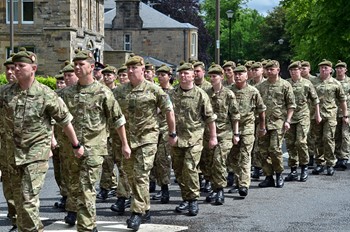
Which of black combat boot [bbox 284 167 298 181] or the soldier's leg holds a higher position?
the soldier's leg

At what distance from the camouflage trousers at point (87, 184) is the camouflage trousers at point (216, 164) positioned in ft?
9.64

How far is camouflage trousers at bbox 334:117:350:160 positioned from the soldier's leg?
8.85 metres

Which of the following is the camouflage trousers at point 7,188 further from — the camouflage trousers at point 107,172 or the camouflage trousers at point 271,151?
the camouflage trousers at point 271,151

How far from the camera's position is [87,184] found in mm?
9555

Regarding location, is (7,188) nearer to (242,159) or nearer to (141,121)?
(141,121)

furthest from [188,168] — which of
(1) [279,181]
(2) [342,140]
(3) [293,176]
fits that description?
(2) [342,140]

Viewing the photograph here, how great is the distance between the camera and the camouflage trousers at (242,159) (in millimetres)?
13141

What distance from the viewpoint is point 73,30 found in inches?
1768

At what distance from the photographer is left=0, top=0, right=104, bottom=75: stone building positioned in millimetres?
44781

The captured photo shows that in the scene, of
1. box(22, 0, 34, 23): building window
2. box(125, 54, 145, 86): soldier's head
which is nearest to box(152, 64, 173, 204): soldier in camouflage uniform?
box(125, 54, 145, 86): soldier's head

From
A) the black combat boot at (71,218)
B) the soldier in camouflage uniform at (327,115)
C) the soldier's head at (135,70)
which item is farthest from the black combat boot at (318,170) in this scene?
the black combat boot at (71,218)

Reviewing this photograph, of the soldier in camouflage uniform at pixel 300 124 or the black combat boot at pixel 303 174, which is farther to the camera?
the black combat boot at pixel 303 174

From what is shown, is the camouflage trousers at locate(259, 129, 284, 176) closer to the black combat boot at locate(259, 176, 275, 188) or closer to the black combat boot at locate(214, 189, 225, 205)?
the black combat boot at locate(259, 176, 275, 188)

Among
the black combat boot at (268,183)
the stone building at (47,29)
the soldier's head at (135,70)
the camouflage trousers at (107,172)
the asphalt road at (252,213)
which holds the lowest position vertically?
the asphalt road at (252,213)
